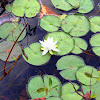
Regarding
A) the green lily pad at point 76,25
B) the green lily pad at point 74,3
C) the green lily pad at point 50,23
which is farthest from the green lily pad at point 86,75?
the green lily pad at point 74,3

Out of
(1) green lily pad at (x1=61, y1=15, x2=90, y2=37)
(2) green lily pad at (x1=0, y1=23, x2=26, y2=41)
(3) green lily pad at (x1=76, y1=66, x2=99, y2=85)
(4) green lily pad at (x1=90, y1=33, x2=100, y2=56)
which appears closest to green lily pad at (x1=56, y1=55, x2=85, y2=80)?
(3) green lily pad at (x1=76, y1=66, x2=99, y2=85)

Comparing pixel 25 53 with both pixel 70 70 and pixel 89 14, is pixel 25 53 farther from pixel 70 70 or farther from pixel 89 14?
pixel 89 14

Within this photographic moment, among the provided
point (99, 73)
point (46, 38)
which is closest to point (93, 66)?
point (99, 73)

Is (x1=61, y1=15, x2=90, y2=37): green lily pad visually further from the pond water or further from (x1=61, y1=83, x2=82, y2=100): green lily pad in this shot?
(x1=61, y1=83, x2=82, y2=100): green lily pad

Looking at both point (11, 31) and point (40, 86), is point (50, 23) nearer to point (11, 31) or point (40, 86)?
point (11, 31)

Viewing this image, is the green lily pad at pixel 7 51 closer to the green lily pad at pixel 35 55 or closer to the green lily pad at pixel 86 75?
the green lily pad at pixel 35 55

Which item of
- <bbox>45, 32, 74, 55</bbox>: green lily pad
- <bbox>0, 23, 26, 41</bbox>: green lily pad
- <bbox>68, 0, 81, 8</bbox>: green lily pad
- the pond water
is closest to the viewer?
the pond water

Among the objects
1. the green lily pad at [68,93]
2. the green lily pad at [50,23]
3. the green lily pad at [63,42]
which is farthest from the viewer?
the green lily pad at [50,23]
